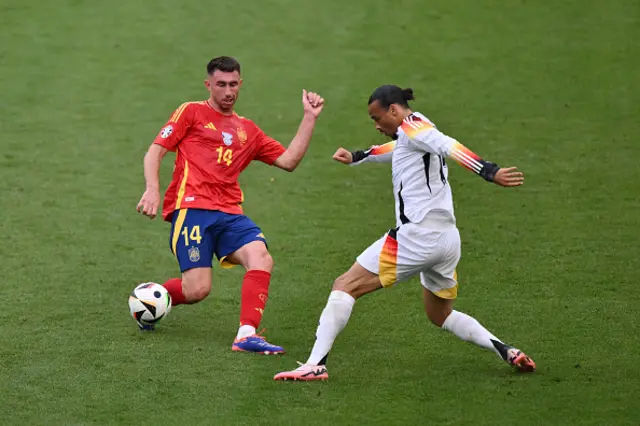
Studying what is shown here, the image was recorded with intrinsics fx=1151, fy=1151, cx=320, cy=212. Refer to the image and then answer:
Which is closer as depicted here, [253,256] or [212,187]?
[253,256]

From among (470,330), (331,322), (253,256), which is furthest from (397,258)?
(253,256)

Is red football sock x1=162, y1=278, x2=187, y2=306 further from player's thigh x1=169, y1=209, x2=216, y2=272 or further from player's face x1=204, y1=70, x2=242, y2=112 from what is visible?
player's face x1=204, y1=70, x2=242, y2=112

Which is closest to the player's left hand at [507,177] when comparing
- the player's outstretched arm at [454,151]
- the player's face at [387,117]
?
the player's outstretched arm at [454,151]

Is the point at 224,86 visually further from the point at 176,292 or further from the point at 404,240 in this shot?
the point at 404,240

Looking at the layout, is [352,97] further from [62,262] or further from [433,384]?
[433,384]

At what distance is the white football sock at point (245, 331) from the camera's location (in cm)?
889

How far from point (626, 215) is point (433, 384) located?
572 centimetres

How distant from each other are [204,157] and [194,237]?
2.21 ft

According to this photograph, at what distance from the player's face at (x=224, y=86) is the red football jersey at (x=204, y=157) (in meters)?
0.15

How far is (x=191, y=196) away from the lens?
30.9 ft

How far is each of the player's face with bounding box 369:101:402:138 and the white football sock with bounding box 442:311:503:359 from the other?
1.45 metres

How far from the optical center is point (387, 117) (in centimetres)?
811

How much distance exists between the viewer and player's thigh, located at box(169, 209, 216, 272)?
9367 mm

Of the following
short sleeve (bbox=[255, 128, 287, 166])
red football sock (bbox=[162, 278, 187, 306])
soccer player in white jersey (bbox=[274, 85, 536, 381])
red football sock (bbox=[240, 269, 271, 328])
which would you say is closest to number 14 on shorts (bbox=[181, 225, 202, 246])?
red football sock (bbox=[162, 278, 187, 306])
